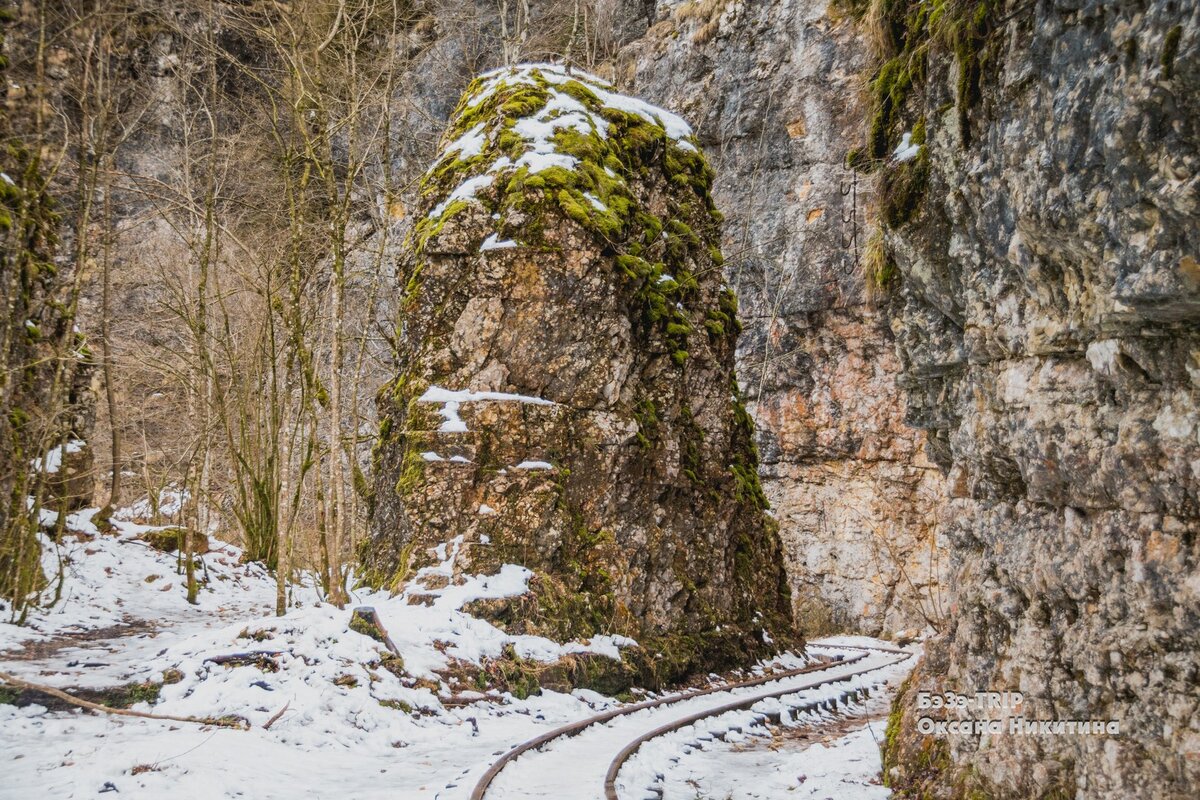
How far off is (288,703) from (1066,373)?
24.1ft

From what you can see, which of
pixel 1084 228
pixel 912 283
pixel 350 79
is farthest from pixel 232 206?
pixel 1084 228

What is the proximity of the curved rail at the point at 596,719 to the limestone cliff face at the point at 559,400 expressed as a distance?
2.52ft

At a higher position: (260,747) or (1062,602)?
(1062,602)

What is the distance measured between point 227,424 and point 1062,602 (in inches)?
584

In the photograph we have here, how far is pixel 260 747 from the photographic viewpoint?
712cm

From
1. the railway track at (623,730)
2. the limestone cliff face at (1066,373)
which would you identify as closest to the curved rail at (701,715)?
the railway track at (623,730)

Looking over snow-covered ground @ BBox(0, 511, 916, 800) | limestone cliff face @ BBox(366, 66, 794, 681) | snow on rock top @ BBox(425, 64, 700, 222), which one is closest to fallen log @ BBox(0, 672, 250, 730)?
snow-covered ground @ BBox(0, 511, 916, 800)

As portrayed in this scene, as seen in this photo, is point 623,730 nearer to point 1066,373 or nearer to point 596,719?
point 596,719

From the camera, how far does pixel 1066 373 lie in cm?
511

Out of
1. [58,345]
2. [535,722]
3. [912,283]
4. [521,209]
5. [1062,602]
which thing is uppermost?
[521,209]

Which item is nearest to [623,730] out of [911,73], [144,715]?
[144,715]

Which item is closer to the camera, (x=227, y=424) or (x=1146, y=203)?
Result: (x=1146, y=203)

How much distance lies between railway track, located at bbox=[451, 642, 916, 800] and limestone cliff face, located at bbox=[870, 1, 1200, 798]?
A: 2.51 meters

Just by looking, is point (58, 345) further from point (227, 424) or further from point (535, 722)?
point (535, 722)
